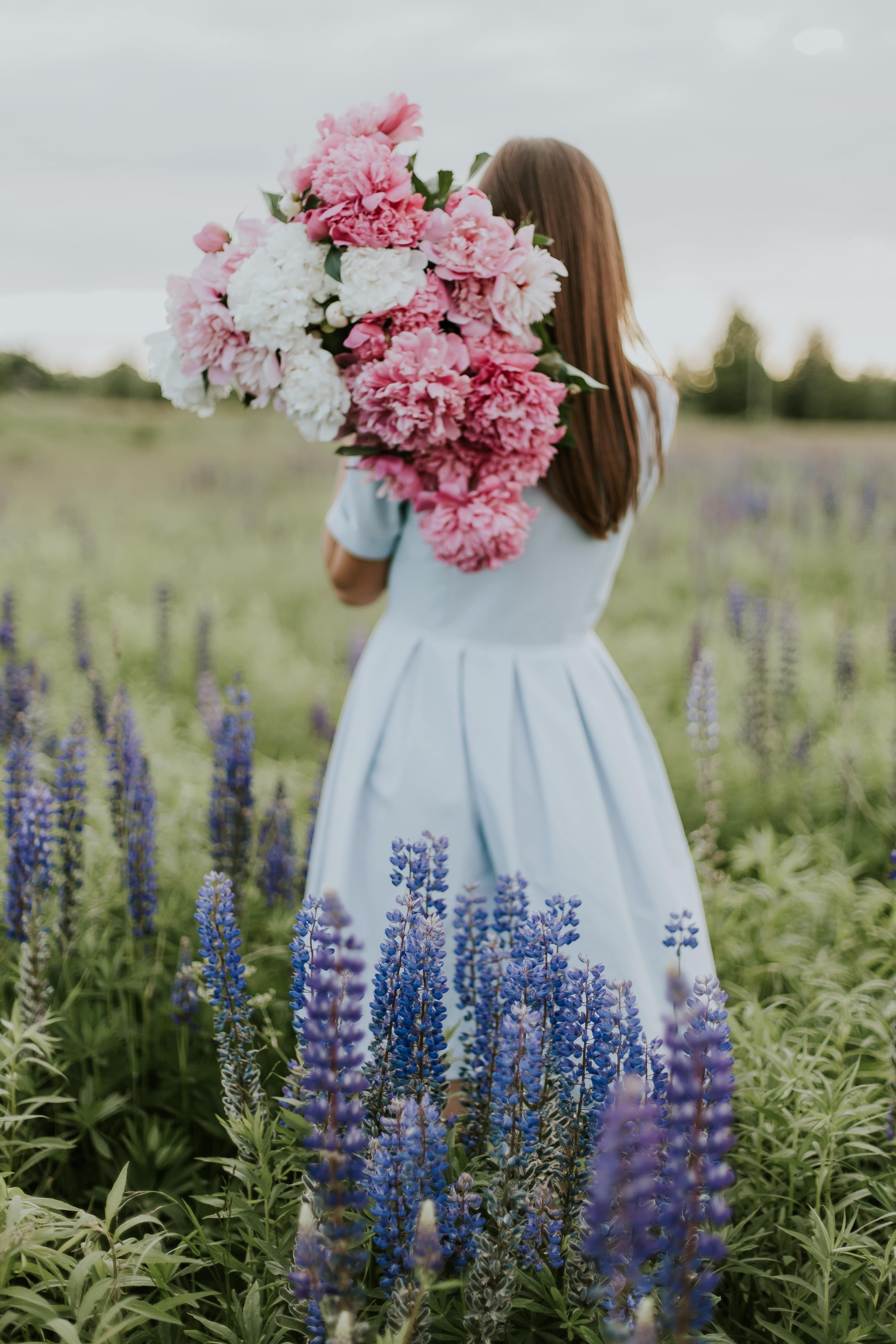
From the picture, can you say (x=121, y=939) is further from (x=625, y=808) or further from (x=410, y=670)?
(x=625, y=808)

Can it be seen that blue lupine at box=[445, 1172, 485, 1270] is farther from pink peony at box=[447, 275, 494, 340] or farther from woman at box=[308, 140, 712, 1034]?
pink peony at box=[447, 275, 494, 340]

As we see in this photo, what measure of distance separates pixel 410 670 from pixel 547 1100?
1.18 m

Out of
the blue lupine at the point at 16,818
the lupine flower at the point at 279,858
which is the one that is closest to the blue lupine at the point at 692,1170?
the blue lupine at the point at 16,818

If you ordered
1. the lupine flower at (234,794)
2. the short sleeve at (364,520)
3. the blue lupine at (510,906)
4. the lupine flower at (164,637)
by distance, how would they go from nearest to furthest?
the blue lupine at (510,906), the short sleeve at (364,520), the lupine flower at (234,794), the lupine flower at (164,637)

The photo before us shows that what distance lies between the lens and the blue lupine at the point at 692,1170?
89 centimetres

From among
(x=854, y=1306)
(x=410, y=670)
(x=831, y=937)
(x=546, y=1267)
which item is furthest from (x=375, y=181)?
(x=831, y=937)

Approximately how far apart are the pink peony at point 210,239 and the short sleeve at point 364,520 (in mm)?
492

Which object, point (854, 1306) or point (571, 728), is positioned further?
point (571, 728)

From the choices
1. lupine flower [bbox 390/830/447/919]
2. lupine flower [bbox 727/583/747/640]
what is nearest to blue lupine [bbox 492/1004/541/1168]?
lupine flower [bbox 390/830/447/919]

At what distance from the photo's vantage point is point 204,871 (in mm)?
3010

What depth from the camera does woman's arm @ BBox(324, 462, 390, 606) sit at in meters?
2.26

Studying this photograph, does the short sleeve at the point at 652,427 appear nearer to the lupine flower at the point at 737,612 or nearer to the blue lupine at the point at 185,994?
the blue lupine at the point at 185,994

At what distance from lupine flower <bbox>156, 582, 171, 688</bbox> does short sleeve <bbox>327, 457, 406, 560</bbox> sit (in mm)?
2731

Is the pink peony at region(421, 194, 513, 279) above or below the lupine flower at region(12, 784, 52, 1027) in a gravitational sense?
above
